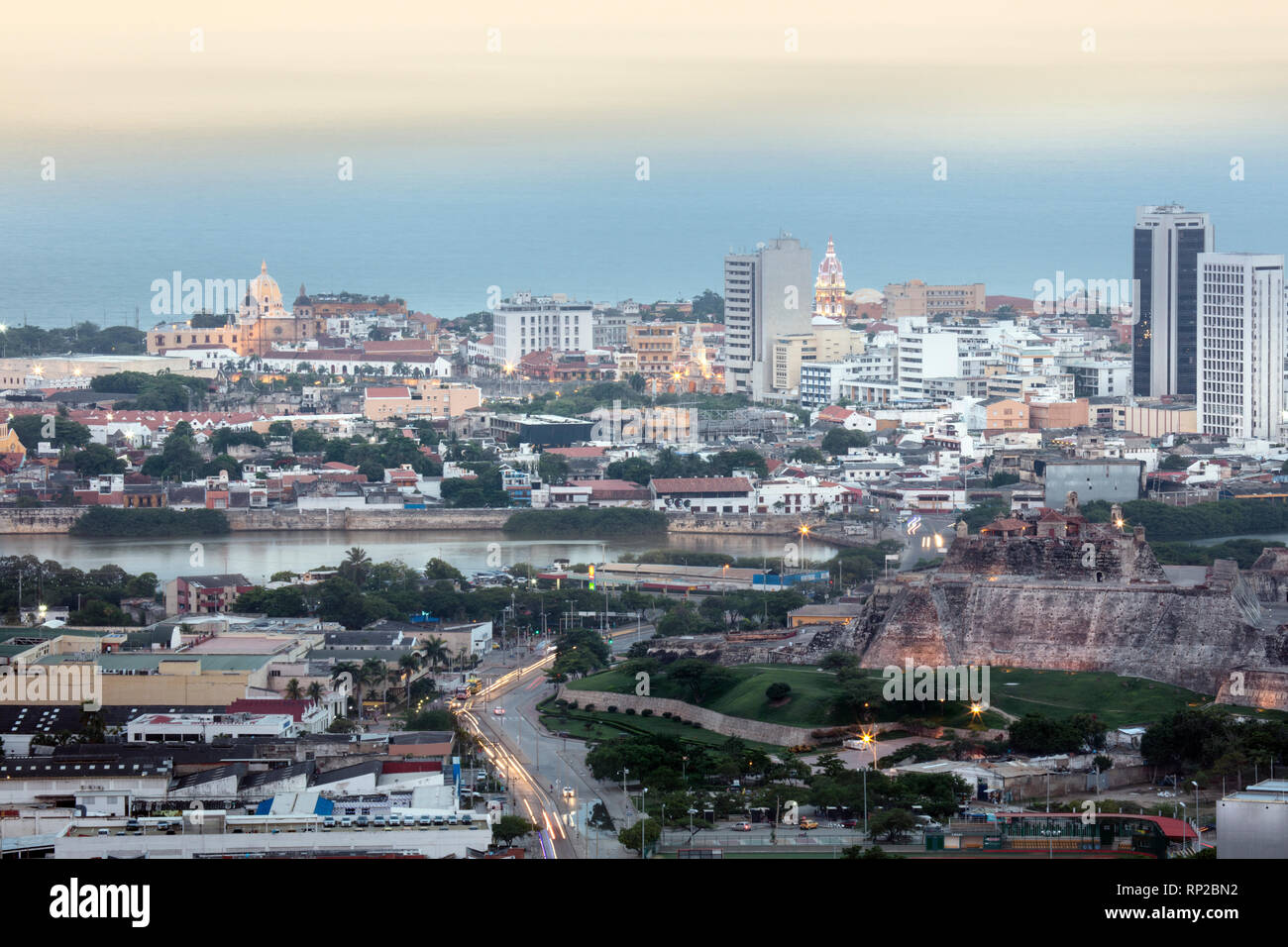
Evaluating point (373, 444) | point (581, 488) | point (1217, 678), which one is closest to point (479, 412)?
point (373, 444)

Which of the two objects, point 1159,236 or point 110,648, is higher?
point 1159,236

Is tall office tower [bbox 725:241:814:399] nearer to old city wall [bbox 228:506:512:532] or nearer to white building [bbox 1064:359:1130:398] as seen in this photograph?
white building [bbox 1064:359:1130:398]

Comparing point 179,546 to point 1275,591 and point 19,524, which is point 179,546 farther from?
point 1275,591

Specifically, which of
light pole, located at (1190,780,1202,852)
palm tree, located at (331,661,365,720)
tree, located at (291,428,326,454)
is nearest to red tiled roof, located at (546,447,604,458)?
tree, located at (291,428,326,454)

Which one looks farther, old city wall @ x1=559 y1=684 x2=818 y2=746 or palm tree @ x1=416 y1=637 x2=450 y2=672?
palm tree @ x1=416 y1=637 x2=450 y2=672

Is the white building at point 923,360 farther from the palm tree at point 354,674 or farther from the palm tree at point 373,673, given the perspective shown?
the palm tree at point 354,674

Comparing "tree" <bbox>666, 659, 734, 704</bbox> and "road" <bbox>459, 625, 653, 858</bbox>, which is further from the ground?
"tree" <bbox>666, 659, 734, 704</bbox>
